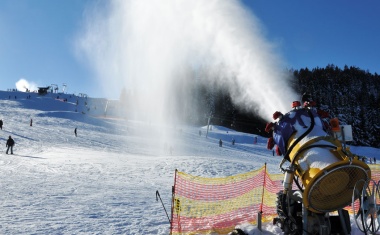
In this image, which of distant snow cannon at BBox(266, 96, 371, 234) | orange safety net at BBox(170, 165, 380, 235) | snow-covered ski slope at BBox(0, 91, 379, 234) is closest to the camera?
distant snow cannon at BBox(266, 96, 371, 234)

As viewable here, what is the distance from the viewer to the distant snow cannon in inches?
136

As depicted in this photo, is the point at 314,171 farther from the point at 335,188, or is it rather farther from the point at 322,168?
the point at 335,188

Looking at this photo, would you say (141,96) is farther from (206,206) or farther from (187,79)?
(206,206)

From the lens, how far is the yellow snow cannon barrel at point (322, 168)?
3.40 meters

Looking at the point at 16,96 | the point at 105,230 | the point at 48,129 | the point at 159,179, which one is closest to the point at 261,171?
the point at 105,230

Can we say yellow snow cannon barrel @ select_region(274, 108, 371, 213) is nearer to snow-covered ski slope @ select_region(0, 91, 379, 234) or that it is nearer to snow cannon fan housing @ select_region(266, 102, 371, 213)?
snow cannon fan housing @ select_region(266, 102, 371, 213)

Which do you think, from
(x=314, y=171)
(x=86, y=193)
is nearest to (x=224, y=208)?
(x=314, y=171)

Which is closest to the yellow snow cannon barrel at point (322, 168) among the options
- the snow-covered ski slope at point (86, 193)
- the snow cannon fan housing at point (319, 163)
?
the snow cannon fan housing at point (319, 163)

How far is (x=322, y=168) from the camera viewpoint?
3.51 m

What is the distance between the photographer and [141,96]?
3167 inches

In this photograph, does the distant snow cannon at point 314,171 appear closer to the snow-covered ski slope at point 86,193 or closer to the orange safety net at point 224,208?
the snow-covered ski slope at point 86,193

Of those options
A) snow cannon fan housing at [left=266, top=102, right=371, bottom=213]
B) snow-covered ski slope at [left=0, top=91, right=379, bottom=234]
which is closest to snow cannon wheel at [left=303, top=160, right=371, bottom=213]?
snow cannon fan housing at [left=266, top=102, right=371, bottom=213]

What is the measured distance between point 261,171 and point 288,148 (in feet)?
16.0

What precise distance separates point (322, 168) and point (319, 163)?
93 millimetres
